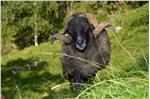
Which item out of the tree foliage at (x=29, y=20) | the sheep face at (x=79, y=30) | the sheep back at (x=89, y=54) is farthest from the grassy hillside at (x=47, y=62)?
the tree foliage at (x=29, y=20)

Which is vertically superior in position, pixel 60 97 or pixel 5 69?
pixel 60 97

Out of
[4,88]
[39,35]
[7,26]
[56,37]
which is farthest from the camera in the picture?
[39,35]

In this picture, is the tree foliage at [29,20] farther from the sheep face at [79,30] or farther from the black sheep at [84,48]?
the sheep face at [79,30]

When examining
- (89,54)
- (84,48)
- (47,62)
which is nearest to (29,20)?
(47,62)

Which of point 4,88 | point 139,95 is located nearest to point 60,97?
Answer: point 139,95

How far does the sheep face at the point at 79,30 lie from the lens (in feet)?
41.8

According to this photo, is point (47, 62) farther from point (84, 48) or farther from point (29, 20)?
point (29, 20)

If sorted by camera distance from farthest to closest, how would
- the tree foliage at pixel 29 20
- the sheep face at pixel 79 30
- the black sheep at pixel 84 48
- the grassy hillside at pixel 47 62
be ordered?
1. the tree foliage at pixel 29 20
2. the grassy hillside at pixel 47 62
3. the black sheep at pixel 84 48
4. the sheep face at pixel 79 30

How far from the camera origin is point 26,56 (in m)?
29.5

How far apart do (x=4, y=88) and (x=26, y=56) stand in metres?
8.22

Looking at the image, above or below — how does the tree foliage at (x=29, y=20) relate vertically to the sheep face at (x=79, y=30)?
below

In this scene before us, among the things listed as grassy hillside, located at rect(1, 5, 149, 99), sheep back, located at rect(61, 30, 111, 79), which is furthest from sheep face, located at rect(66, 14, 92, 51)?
grassy hillside, located at rect(1, 5, 149, 99)

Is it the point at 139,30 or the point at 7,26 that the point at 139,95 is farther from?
the point at 7,26

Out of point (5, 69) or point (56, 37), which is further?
point (5, 69)
